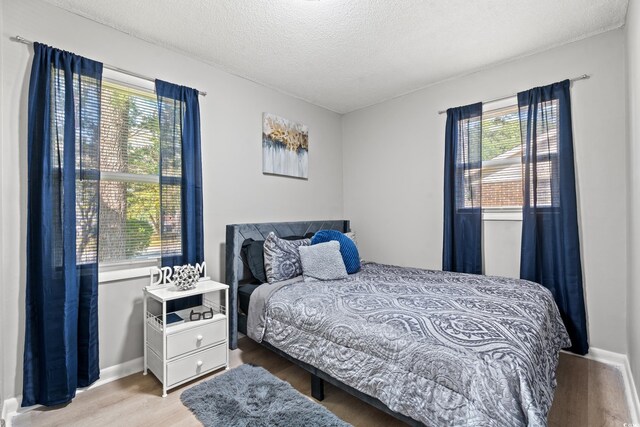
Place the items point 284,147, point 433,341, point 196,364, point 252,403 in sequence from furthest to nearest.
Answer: point 284,147
point 196,364
point 252,403
point 433,341

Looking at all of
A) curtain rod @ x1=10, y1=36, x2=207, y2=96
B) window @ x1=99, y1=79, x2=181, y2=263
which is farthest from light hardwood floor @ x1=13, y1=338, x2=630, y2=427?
curtain rod @ x1=10, y1=36, x2=207, y2=96

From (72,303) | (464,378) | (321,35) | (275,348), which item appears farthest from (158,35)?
(464,378)

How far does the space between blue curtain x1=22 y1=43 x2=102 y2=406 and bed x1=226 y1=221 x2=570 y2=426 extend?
1044mm

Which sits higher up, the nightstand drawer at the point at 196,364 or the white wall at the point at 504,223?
the white wall at the point at 504,223

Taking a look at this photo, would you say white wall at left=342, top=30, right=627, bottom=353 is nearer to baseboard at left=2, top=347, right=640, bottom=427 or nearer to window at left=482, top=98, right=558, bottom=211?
baseboard at left=2, top=347, right=640, bottom=427

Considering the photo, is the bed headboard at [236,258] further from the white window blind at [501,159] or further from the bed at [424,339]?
the white window blind at [501,159]

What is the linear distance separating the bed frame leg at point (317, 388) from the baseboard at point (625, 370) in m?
1.76

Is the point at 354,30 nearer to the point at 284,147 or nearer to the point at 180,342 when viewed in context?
the point at 284,147

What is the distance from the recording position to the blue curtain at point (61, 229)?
1.86 metres

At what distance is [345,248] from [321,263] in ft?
1.29

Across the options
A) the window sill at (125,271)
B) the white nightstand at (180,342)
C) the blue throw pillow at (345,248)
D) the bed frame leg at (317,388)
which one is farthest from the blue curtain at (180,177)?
the bed frame leg at (317,388)

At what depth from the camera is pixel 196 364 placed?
2.15 metres

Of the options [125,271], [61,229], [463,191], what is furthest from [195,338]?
[463,191]

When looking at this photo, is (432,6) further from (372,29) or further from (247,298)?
(247,298)
